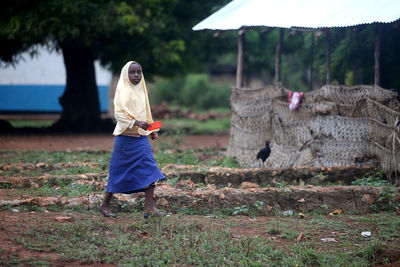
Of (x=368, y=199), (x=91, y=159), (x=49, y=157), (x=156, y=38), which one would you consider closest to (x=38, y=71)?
(x=156, y=38)

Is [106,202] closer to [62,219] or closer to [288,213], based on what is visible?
[62,219]

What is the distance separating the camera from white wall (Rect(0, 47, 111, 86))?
2300 centimetres

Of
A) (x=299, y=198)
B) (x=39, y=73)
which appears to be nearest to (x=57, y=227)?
(x=299, y=198)

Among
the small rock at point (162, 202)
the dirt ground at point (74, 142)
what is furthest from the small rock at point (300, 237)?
the dirt ground at point (74, 142)

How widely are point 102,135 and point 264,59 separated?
24.8 feet

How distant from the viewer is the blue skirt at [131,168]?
18.7 ft

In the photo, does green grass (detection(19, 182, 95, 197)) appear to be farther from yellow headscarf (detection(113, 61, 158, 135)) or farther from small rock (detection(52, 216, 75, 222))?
yellow headscarf (detection(113, 61, 158, 135))

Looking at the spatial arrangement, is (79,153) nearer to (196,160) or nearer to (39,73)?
(196,160)

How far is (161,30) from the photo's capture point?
1580 cm

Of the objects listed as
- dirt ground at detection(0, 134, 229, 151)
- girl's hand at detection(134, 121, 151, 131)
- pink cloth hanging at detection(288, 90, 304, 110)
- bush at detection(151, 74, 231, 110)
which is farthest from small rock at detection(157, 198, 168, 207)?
bush at detection(151, 74, 231, 110)

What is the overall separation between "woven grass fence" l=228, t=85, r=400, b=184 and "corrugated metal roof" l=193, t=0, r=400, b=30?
3.59ft

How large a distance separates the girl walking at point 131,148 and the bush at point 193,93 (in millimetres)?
26177

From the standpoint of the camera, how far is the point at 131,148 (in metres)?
5.74

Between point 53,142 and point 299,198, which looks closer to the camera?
point 299,198
